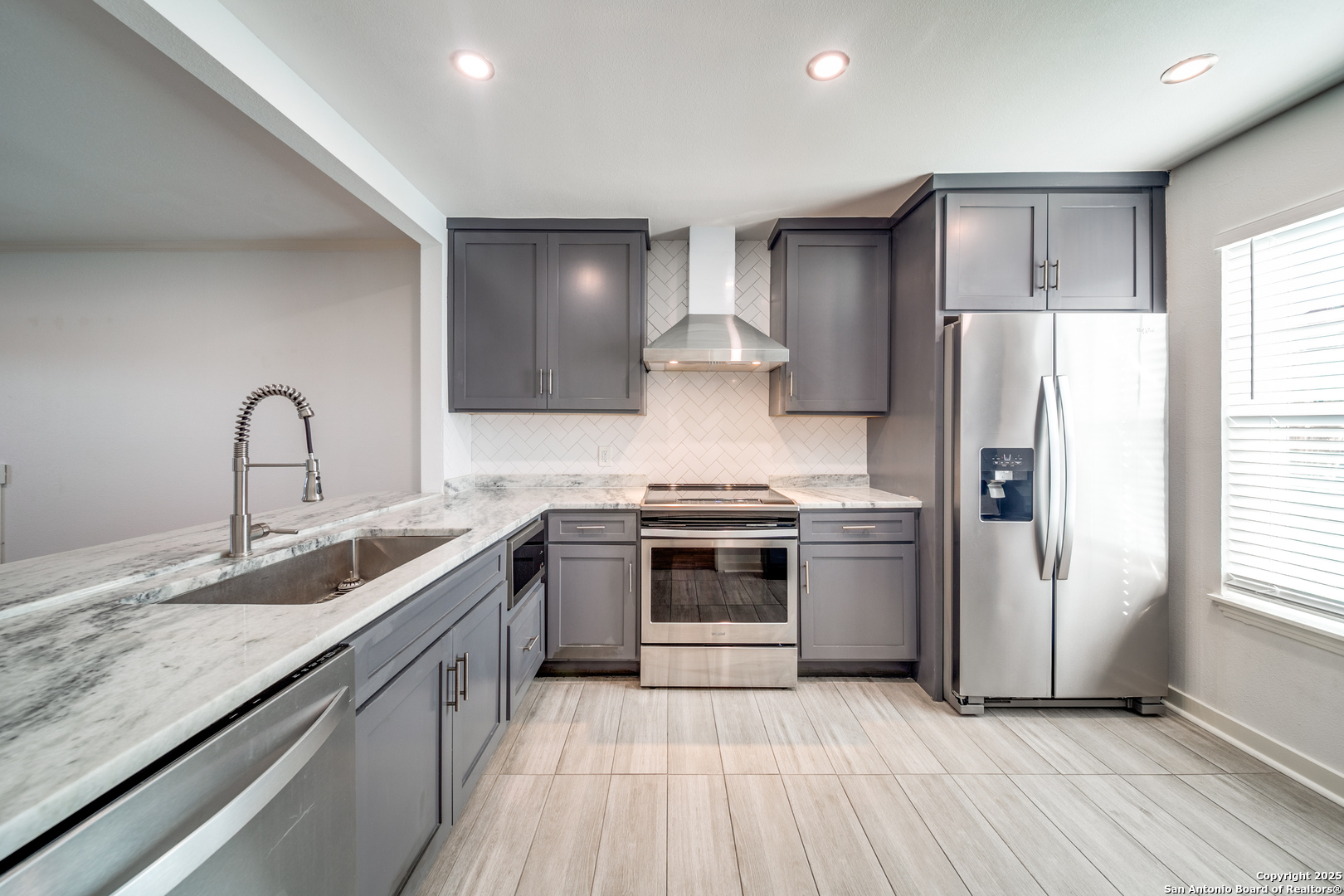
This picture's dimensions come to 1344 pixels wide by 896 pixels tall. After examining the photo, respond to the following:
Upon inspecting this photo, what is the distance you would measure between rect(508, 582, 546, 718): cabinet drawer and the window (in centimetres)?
300

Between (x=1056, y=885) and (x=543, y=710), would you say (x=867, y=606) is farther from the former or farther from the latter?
(x=543, y=710)

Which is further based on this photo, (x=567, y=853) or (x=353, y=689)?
(x=567, y=853)

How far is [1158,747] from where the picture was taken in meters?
2.01

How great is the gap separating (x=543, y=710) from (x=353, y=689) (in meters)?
1.51

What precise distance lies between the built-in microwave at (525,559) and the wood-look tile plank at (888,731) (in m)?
1.63

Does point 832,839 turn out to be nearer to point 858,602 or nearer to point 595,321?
point 858,602

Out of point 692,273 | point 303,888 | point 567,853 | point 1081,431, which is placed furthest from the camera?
point 692,273

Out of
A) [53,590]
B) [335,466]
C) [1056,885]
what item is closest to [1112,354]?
[1056,885]

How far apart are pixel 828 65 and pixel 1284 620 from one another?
8.59ft

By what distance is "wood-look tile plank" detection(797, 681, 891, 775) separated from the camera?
1910 millimetres

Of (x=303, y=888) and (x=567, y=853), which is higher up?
(x=303, y=888)

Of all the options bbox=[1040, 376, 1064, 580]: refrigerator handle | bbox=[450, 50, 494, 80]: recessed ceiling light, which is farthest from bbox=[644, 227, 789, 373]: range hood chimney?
bbox=[450, 50, 494, 80]: recessed ceiling light

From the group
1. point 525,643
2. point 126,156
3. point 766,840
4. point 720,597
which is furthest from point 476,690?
point 126,156

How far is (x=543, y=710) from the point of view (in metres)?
2.29
